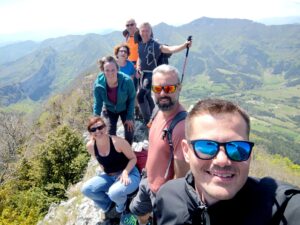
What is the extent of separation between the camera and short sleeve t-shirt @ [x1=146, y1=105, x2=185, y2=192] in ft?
12.4

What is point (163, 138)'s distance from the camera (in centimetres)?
388

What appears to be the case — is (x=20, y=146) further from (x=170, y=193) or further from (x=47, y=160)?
(x=170, y=193)

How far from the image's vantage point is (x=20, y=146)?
3628 centimetres

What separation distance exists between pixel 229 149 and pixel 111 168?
168 inches

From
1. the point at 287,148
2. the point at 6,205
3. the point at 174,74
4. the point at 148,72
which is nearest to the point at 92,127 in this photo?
the point at 174,74

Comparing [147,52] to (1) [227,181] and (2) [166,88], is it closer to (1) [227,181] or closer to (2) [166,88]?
(2) [166,88]

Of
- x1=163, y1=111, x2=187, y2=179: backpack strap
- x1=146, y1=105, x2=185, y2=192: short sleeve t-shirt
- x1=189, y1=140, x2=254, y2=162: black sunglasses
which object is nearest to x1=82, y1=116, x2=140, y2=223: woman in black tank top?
x1=146, y1=105, x2=185, y2=192: short sleeve t-shirt

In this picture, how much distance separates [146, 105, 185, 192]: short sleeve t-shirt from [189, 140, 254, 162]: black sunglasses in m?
1.60

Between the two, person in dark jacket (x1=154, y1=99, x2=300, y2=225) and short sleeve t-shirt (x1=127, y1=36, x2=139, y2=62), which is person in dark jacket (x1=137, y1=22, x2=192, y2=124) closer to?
short sleeve t-shirt (x1=127, y1=36, x2=139, y2=62)

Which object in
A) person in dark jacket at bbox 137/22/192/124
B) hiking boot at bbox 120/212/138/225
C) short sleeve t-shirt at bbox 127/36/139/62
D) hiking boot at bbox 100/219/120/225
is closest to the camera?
hiking boot at bbox 120/212/138/225

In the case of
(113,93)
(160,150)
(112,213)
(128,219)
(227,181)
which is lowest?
→ (112,213)

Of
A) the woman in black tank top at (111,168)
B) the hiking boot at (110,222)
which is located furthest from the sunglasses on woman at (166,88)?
the hiking boot at (110,222)

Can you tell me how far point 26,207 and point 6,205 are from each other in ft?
15.4

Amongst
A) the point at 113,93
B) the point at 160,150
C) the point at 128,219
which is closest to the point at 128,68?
the point at 113,93
